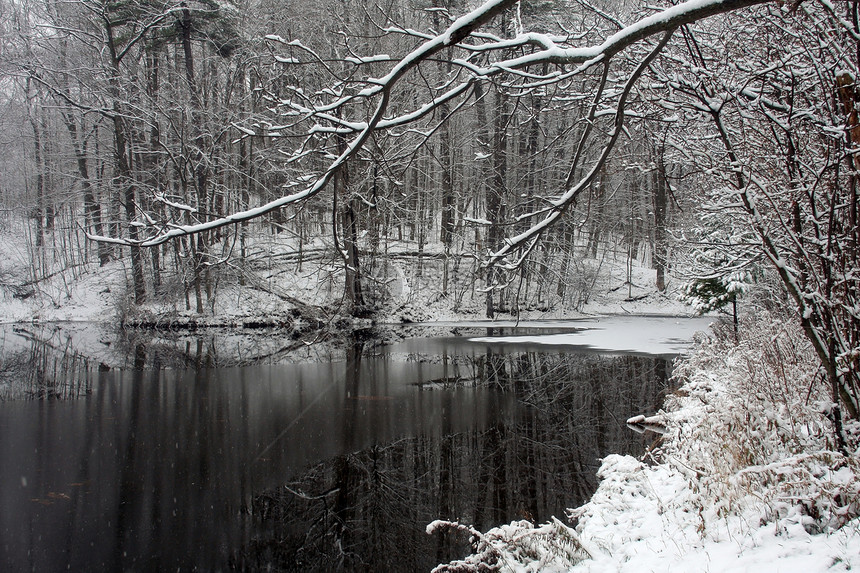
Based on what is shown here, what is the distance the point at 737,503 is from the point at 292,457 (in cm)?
494

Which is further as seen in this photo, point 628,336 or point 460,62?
point 628,336

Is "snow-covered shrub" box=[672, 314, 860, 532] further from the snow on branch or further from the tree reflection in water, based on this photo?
the snow on branch

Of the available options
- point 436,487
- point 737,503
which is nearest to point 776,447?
point 737,503

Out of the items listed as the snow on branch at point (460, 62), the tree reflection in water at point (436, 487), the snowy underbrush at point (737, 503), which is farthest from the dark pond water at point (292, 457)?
the snow on branch at point (460, 62)

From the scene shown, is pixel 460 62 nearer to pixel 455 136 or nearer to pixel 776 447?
pixel 776 447

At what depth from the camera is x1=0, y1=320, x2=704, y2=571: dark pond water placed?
4891 millimetres

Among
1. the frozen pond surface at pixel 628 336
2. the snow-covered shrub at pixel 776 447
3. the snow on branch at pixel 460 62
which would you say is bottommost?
the frozen pond surface at pixel 628 336

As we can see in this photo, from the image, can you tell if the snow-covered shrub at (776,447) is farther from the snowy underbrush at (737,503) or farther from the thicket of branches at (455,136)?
the thicket of branches at (455,136)

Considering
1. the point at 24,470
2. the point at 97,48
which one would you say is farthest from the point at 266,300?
the point at 24,470

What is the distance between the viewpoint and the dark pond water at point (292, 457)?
16.0 ft

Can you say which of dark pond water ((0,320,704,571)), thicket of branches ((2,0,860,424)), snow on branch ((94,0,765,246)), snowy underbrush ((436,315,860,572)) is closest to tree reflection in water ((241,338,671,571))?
dark pond water ((0,320,704,571))

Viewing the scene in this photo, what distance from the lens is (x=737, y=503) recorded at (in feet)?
12.7

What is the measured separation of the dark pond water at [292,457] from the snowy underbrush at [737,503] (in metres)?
0.83

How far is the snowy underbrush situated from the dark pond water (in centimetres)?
83
